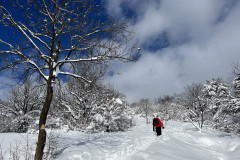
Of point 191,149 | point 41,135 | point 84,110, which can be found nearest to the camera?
point 41,135

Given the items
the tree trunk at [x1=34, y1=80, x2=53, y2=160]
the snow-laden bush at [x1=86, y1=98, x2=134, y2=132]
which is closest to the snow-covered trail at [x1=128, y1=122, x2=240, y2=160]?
the tree trunk at [x1=34, y1=80, x2=53, y2=160]

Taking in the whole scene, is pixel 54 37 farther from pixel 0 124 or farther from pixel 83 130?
pixel 0 124

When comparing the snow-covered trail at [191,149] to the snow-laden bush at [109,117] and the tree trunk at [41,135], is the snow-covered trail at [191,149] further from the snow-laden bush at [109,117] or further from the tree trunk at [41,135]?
the snow-laden bush at [109,117]

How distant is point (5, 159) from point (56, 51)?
12.9ft

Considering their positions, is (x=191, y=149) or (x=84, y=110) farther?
(x=84, y=110)

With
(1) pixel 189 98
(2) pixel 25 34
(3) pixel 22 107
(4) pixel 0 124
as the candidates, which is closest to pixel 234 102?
(2) pixel 25 34

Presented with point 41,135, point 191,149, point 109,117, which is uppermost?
point 109,117

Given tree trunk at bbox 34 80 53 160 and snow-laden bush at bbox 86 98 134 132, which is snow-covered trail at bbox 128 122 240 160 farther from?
snow-laden bush at bbox 86 98 134 132

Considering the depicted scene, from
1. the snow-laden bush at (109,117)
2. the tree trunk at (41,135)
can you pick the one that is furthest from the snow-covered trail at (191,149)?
the snow-laden bush at (109,117)

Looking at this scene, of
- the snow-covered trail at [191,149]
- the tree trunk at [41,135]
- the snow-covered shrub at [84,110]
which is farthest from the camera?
the snow-covered shrub at [84,110]

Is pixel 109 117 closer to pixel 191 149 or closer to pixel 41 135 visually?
pixel 191 149

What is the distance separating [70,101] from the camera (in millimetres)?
15602

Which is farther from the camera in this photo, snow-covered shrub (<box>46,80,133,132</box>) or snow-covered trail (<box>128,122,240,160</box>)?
snow-covered shrub (<box>46,80,133,132</box>)

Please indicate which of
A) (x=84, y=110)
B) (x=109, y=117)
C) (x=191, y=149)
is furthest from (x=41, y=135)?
(x=109, y=117)
